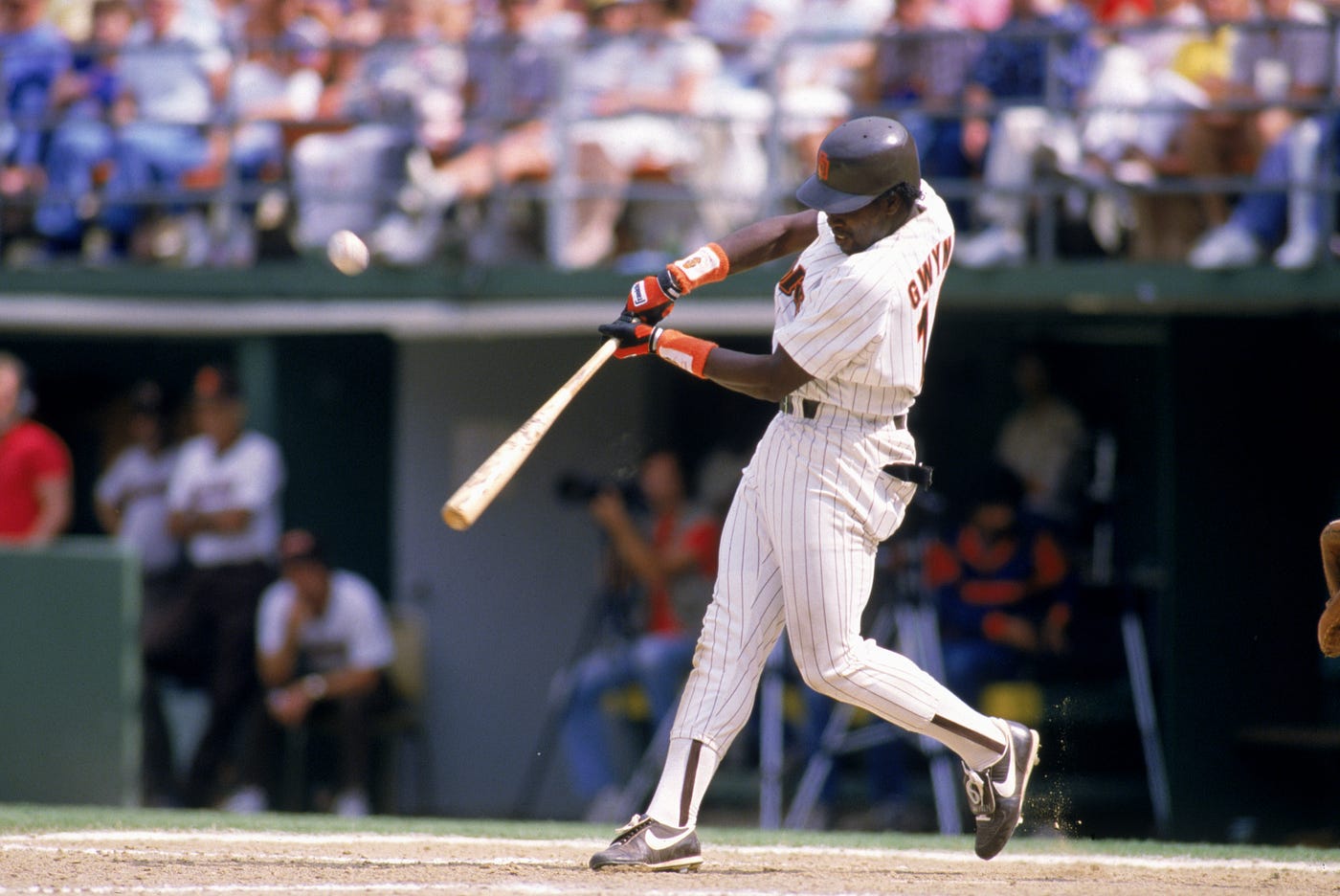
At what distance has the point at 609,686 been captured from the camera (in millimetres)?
8852

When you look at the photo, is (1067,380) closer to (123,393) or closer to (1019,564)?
(1019,564)

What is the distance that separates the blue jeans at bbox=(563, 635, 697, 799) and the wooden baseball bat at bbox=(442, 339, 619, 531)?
13.4ft

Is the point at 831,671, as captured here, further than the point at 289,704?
No

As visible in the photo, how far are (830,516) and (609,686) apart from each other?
467cm

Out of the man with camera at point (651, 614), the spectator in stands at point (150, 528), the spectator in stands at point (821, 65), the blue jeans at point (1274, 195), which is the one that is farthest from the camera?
the spectator in stands at point (150, 528)

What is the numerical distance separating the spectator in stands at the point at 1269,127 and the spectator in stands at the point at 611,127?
226 cm

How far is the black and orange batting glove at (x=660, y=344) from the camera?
440 centimetres

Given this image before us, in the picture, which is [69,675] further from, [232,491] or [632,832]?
[632,832]

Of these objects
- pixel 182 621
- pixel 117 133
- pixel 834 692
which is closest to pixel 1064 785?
pixel 182 621

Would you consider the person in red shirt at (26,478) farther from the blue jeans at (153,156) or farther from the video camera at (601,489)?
the video camera at (601,489)

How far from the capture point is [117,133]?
965 centimetres

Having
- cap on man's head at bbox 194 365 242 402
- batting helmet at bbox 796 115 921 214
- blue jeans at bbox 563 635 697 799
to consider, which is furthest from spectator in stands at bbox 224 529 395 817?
batting helmet at bbox 796 115 921 214

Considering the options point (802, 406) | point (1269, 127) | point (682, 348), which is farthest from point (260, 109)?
point (802, 406)

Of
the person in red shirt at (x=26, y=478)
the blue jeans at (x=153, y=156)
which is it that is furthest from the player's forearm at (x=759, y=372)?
the blue jeans at (x=153, y=156)
